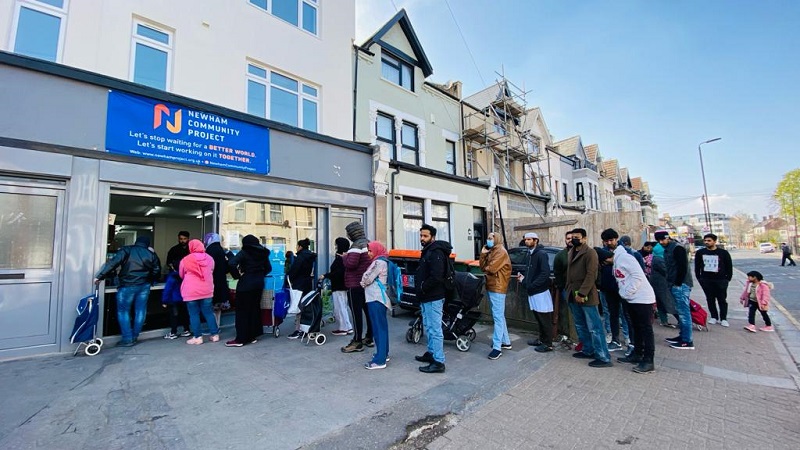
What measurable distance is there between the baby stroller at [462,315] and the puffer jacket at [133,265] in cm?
453

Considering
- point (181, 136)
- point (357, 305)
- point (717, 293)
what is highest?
point (181, 136)

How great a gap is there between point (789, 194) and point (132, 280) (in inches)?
2312

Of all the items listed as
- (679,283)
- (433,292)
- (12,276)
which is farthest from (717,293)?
(12,276)

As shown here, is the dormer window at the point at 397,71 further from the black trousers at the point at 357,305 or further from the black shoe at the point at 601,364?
the black shoe at the point at 601,364

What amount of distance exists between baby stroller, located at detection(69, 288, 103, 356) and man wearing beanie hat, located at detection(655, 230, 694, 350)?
9.30 meters

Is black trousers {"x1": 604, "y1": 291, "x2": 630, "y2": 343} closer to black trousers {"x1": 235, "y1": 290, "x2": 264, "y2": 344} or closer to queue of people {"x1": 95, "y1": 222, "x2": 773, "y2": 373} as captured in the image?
queue of people {"x1": 95, "y1": 222, "x2": 773, "y2": 373}

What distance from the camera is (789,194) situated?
3850cm

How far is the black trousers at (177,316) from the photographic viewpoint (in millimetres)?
6188

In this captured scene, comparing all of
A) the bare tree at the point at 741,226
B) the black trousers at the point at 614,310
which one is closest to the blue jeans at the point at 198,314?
the black trousers at the point at 614,310

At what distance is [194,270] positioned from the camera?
18.6 ft

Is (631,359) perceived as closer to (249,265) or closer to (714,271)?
(714,271)

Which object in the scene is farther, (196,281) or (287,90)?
(287,90)

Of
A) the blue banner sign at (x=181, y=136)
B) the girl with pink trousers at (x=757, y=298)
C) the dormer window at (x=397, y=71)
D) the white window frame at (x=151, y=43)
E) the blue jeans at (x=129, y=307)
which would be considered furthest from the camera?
the dormer window at (x=397, y=71)

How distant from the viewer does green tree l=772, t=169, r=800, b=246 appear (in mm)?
37594
